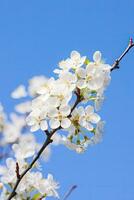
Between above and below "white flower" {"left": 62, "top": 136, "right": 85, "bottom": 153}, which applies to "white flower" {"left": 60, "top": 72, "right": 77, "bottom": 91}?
above

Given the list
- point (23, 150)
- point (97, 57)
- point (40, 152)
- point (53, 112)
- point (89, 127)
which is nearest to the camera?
point (40, 152)

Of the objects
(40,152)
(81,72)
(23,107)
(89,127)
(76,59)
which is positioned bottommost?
(40,152)

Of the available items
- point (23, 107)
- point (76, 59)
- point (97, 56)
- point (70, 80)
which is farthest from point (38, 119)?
point (23, 107)

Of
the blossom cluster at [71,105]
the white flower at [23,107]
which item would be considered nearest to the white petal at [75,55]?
the blossom cluster at [71,105]

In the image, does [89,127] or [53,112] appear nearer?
[53,112]

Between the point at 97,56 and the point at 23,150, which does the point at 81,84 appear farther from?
the point at 23,150

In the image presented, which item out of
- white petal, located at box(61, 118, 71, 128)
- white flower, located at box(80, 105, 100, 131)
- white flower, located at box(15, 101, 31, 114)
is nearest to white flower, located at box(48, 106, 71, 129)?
white petal, located at box(61, 118, 71, 128)

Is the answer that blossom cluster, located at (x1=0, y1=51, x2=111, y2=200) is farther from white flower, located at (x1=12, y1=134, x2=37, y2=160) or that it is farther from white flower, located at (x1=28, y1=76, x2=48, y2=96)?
white flower, located at (x1=28, y1=76, x2=48, y2=96)

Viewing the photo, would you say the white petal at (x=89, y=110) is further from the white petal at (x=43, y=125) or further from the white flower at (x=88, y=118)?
the white petal at (x=43, y=125)

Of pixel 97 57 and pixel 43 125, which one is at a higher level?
pixel 97 57
